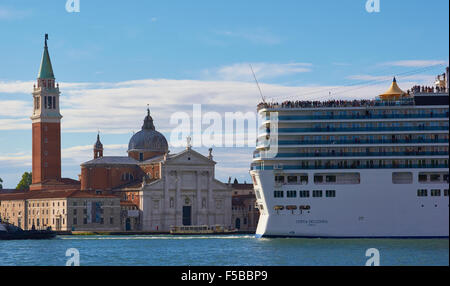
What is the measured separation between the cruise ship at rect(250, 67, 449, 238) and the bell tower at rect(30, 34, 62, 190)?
7810 centimetres

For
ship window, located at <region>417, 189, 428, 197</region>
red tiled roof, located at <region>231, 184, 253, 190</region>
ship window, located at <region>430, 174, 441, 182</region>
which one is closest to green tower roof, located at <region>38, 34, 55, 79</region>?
red tiled roof, located at <region>231, 184, 253, 190</region>

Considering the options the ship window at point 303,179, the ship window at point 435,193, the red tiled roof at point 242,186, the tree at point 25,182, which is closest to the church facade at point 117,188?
the red tiled roof at point 242,186

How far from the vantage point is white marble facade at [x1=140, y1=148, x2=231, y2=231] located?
474 feet

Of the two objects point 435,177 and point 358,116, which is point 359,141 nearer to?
point 358,116

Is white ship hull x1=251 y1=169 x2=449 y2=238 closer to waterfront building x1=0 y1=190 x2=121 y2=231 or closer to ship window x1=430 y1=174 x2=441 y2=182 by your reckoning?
ship window x1=430 y1=174 x2=441 y2=182

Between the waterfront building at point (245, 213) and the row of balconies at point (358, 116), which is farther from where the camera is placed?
the waterfront building at point (245, 213)

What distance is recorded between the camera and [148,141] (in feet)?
533

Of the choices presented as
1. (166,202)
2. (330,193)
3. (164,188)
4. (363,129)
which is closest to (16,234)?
(166,202)

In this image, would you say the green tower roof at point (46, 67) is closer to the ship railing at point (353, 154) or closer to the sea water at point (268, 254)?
the sea water at point (268, 254)

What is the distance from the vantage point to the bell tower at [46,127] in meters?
158

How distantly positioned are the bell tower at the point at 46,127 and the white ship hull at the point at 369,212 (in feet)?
268

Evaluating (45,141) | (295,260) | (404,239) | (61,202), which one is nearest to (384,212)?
(404,239)

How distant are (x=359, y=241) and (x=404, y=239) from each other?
4126mm
